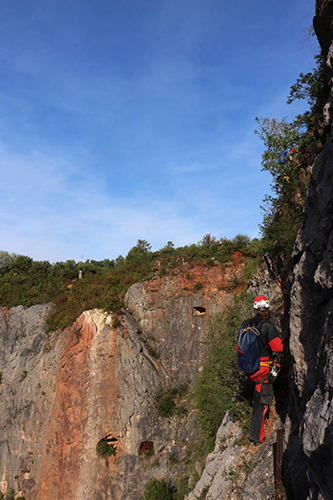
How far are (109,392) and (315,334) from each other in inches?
578

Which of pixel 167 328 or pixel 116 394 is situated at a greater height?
pixel 167 328

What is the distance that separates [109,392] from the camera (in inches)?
663

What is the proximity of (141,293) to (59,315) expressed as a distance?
5124mm

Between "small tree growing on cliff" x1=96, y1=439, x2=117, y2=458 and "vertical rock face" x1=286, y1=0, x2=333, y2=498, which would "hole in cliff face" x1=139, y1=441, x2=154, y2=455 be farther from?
"vertical rock face" x1=286, y1=0, x2=333, y2=498

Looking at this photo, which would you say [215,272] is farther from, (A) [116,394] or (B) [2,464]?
(B) [2,464]

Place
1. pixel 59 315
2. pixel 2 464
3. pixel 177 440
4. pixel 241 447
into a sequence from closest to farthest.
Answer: pixel 241 447, pixel 177 440, pixel 2 464, pixel 59 315

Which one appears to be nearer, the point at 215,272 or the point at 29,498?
the point at 29,498

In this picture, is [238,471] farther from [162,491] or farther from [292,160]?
[162,491]

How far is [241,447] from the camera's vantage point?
629 cm

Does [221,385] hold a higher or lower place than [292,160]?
lower

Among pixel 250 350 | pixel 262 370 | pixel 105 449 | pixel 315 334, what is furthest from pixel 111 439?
pixel 315 334

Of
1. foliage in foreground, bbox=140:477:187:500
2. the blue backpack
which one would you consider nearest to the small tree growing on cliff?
foliage in foreground, bbox=140:477:187:500

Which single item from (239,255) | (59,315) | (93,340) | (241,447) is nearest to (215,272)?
(239,255)

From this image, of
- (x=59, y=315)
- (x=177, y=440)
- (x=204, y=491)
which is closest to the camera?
(x=204, y=491)
